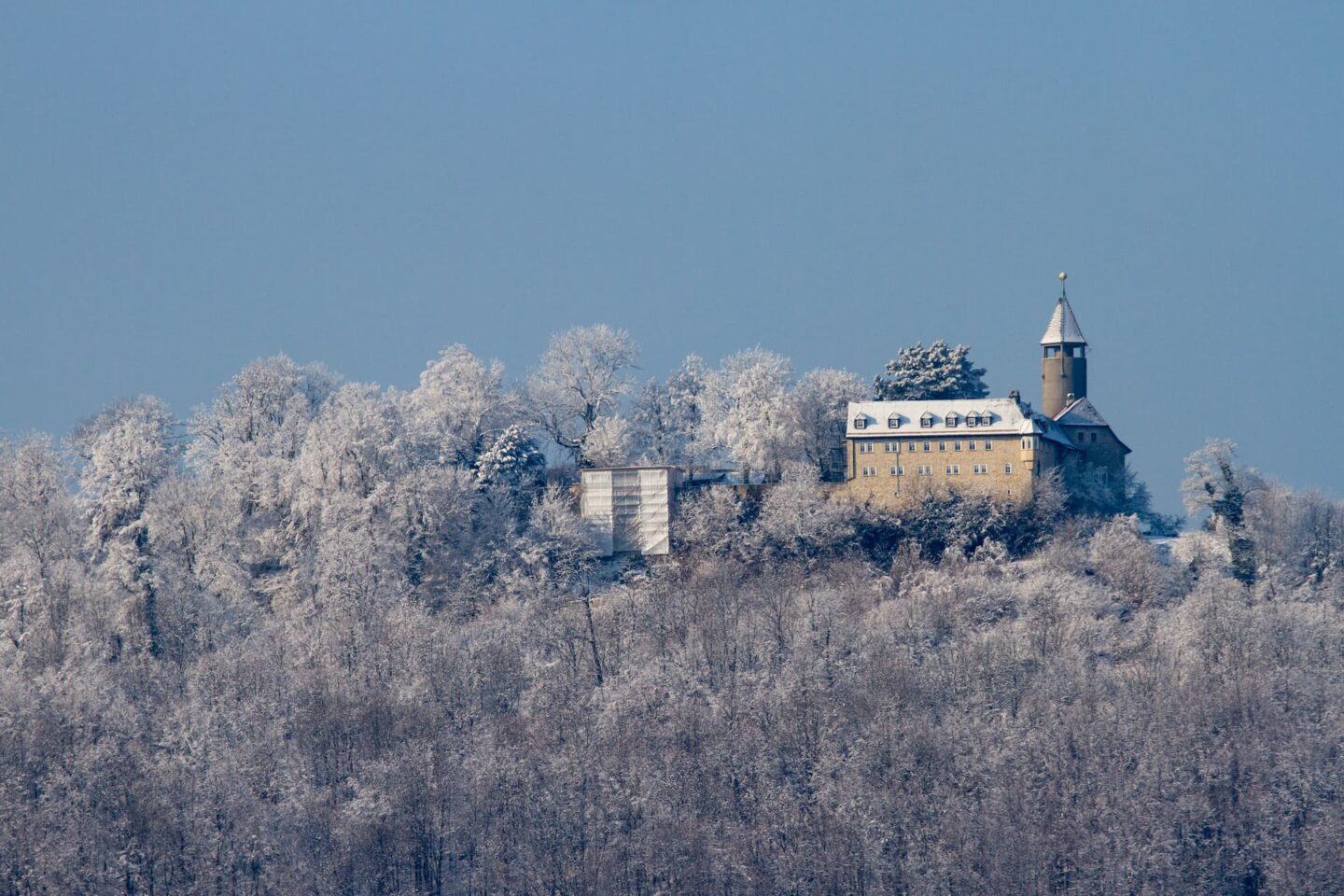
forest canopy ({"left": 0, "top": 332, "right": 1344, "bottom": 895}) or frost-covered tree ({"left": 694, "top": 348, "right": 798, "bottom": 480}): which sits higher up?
frost-covered tree ({"left": 694, "top": 348, "right": 798, "bottom": 480})

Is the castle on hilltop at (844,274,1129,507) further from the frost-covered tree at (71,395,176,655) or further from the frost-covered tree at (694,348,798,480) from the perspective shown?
the frost-covered tree at (71,395,176,655)

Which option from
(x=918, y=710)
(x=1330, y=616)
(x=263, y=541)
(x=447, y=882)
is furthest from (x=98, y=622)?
(x=1330, y=616)

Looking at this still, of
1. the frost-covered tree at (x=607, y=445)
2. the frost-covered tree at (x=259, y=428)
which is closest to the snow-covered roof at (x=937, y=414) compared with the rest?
the frost-covered tree at (x=607, y=445)

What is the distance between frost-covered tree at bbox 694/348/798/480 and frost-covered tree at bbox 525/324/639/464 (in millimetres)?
3940

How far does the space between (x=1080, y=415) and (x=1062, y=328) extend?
16.4 ft

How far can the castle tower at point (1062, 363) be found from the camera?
92250mm

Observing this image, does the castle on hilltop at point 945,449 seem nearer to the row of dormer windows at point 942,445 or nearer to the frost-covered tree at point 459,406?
the row of dormer windows at point 942,445

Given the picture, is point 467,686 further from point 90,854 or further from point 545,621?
point 90,854

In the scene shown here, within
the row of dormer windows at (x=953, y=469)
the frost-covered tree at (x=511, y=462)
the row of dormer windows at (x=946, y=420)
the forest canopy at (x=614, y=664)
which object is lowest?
the forest canopy at (x=614, y=664)

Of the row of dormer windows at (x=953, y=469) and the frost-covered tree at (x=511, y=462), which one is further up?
the frost-covered tree at (x=511, y=462)

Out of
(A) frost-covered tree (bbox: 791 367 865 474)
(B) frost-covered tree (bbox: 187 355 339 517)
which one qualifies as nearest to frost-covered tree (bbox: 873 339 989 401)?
(A) frost-covered tree (bbox: 791 367 865 474)

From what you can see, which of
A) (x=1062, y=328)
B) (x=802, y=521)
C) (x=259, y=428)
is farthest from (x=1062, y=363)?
(x=259, y=428)

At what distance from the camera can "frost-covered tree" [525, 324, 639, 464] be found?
90.8 metres

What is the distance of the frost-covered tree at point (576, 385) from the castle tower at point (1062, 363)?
16.2 meters
